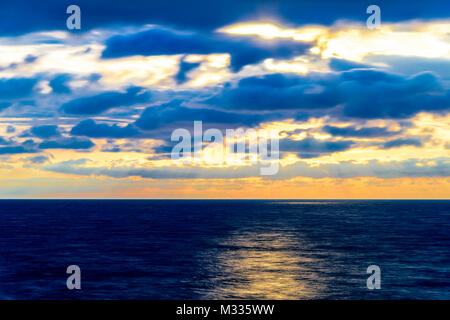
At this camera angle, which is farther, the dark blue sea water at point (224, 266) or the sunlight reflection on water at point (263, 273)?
the dark blue sea water at point (224, 266)

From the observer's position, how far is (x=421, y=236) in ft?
343

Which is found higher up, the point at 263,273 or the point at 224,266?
the point at 224,266

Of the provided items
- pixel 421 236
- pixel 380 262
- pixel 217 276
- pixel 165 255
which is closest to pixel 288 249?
pixel 380 262

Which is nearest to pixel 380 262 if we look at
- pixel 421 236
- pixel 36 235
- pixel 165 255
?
pixel 165 255

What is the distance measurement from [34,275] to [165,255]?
76.1 ft

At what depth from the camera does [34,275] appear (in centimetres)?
5556

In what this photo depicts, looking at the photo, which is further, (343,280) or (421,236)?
(421,236)

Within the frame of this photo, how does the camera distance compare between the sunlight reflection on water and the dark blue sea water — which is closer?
the sunlight reflection on water

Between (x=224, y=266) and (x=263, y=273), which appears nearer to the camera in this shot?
(x=263, y=273)
